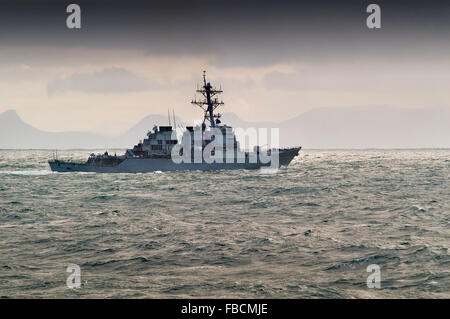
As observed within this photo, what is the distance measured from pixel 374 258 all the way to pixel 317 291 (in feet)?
13.5

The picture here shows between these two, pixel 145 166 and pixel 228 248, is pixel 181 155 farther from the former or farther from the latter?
pixel 228 248

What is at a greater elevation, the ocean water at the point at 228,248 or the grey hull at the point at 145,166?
the grey hull at the point at 145,166

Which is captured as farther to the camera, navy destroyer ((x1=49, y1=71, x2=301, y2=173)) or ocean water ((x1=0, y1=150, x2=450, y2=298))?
navy destroyer ((x1=49, y1=71, x2=301, y2=173))

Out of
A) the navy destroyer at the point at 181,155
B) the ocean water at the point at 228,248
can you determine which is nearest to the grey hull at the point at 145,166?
the navy destroyer at the point at 181,155

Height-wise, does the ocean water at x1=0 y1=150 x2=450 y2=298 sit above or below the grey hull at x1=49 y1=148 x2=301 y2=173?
below

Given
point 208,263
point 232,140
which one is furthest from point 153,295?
point 232,140

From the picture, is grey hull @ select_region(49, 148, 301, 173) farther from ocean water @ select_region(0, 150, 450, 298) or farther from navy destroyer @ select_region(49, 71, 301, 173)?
ocean water @ select_region(0, 150, 450, 298)

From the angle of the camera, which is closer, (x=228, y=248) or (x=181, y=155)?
(x=228, y=248)

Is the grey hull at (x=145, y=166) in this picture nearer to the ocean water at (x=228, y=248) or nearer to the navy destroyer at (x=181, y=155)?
the navy destroyer at (x=181, y=155)

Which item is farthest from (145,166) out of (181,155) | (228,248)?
(228,248)

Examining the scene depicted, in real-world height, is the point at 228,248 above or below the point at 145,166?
below

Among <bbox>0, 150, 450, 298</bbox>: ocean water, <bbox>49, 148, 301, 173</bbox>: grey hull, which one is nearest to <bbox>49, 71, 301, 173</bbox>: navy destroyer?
<bbox>49, 148, 301, 173</bbox>: grey hull

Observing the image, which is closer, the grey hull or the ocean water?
the ocean water

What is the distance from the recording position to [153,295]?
9578mm
